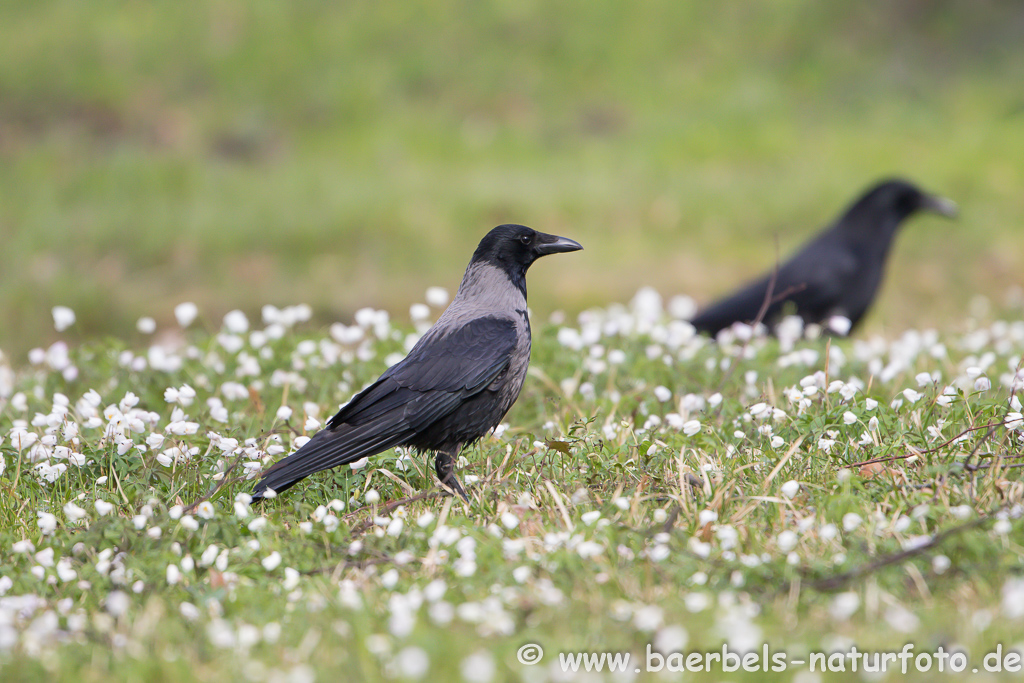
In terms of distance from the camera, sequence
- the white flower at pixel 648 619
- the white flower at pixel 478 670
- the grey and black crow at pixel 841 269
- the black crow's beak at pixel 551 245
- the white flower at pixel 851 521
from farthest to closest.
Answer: the grey and black crow at pixel 841 269 < the black crow's beak at pixel 551 245 < the white flower at pixel 851 521 < the white flower at pixel 648 619 < the white flower at pixel 478 670

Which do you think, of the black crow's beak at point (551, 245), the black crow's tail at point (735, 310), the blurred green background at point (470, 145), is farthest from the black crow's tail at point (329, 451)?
the blurred green background at point (470, 145)

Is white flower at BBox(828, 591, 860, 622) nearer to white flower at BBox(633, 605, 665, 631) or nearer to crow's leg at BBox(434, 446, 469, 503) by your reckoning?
white flower at BBox(633, 605, 665, 631)

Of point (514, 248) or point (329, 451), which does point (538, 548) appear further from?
point (514, 248)

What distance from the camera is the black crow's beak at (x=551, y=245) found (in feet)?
13.8

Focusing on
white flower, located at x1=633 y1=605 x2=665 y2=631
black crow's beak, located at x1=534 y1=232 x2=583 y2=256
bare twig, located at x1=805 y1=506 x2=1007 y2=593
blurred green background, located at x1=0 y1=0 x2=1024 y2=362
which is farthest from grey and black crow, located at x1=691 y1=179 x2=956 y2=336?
white flower, located at x1=633 y1=605 x2=665 y2=631

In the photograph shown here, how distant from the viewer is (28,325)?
782 cm

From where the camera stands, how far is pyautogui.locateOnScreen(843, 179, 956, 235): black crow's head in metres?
7.48

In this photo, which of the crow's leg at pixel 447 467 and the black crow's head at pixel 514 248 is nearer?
the crow's leg at pixel 447 467

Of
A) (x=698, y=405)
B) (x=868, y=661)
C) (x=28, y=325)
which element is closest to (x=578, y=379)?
(x=698, y=405)

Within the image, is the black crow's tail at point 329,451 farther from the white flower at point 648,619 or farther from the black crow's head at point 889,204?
the black crow's head at point 889,204

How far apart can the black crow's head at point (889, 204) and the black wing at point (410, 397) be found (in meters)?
4.58

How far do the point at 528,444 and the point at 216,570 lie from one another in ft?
4.68

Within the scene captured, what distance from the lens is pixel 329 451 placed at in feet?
11.0

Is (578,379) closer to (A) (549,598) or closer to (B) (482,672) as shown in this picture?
(A) (549,598)
